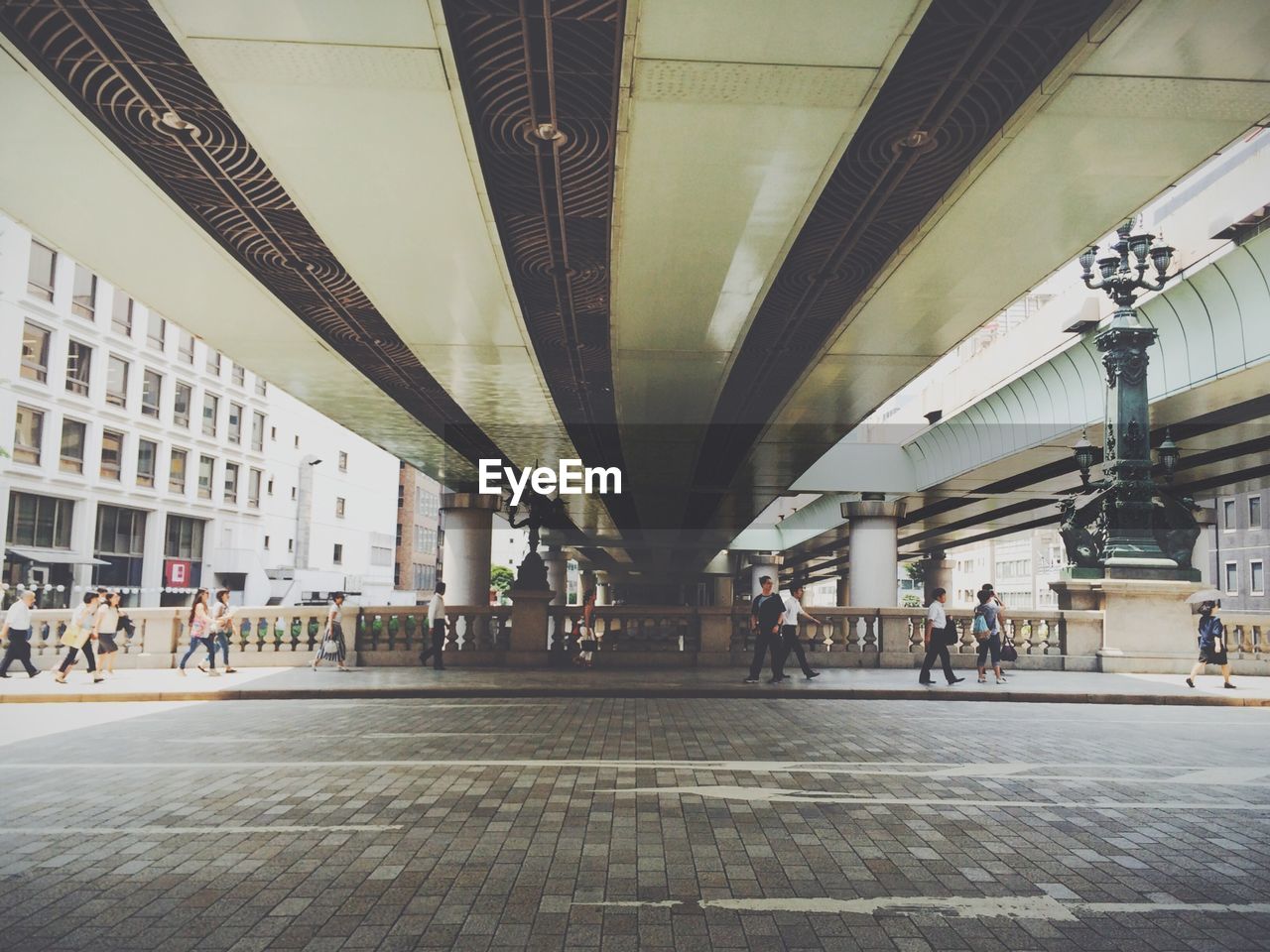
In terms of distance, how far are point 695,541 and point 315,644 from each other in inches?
1263

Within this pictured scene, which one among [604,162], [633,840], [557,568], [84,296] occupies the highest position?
[84,296]

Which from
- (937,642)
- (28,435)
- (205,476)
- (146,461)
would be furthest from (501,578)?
(937,642)

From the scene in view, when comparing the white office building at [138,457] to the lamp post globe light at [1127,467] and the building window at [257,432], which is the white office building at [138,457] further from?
the lamp post globe light at [1127,467]

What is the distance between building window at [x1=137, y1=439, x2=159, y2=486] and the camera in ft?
155

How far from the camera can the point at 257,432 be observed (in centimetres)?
5938

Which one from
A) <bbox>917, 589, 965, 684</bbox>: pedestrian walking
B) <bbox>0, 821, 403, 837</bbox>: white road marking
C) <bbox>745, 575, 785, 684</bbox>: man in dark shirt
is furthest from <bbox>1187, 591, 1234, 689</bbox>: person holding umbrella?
<bbox>0, 821, 403, 837</bbox>: white road marking

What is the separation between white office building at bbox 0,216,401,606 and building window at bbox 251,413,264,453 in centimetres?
13

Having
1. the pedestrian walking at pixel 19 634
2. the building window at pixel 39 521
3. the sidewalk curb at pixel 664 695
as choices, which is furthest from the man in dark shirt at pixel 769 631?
the building window at pixel 39 521

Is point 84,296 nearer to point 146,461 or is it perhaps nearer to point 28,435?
point 28,435

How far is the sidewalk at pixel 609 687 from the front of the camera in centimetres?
1588

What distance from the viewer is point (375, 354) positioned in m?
16.2

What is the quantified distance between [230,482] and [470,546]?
90.3 feet

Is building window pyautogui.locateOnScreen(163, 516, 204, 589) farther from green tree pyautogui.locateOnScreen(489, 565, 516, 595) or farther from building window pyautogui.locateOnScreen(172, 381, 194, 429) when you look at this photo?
green tree pyautogui.locateOnScreen(489, 565, 516, 595)

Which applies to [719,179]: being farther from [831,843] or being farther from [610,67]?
[831,843]
